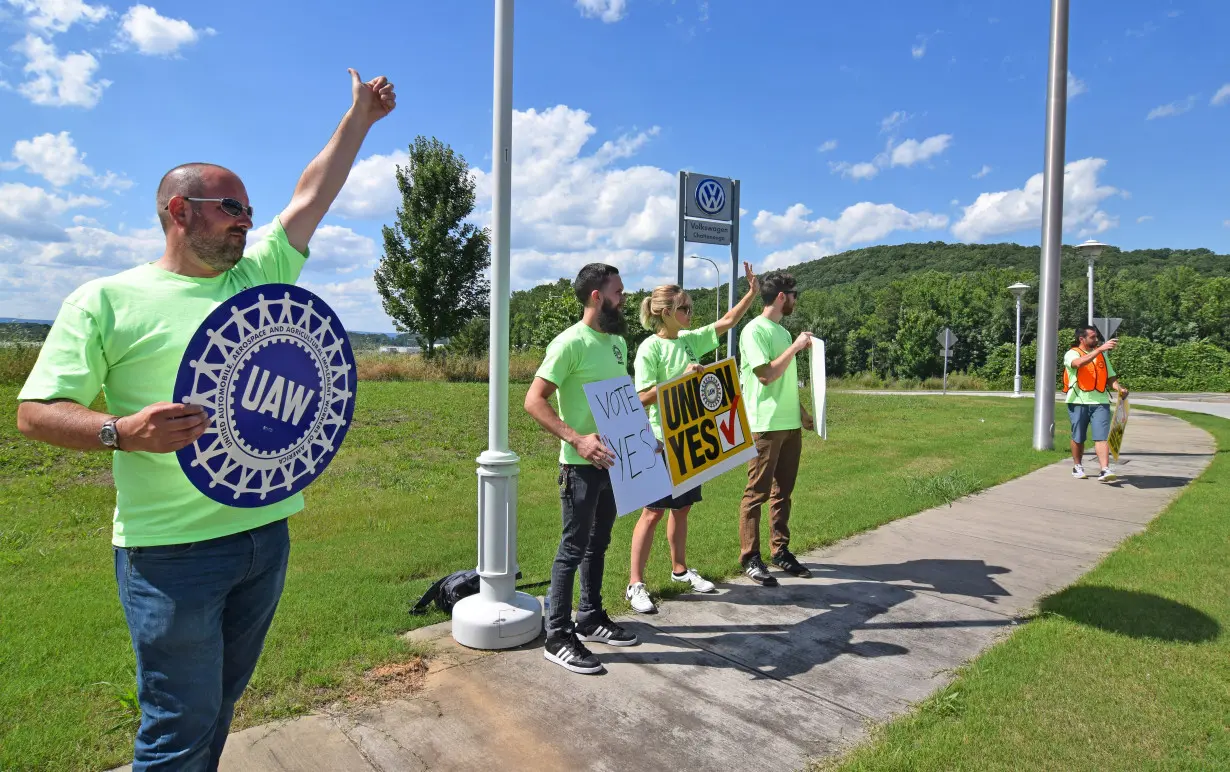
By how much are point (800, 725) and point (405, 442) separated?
9880 millimetres

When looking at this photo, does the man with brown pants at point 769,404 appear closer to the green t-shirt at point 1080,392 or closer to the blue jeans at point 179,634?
the blue jeans at point 179,634

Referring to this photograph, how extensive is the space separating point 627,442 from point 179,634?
2.44m

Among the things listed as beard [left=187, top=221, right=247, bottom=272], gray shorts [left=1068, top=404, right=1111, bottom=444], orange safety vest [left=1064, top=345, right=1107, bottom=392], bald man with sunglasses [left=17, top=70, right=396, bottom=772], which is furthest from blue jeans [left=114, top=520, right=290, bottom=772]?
gray shorts [left=1068, top=404, right=1111, bottom=444]

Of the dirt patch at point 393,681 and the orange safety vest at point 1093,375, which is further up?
the orange safety vest at point 1093,375

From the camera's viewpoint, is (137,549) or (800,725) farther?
(800,725)

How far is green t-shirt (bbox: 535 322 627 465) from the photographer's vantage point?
3.89 meters

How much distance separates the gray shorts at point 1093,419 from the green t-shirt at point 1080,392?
0.07 m

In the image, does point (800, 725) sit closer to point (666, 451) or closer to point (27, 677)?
point (666, 451)

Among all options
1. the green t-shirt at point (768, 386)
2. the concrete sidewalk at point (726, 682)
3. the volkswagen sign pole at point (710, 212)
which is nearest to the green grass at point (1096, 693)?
the concrete sidewalk at point (726, 682)

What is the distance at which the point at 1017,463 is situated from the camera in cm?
1121

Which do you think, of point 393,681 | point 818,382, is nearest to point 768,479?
point 818,382

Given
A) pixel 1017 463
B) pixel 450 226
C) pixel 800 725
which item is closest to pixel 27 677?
pixel 800 725

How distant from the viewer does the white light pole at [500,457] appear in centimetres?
421

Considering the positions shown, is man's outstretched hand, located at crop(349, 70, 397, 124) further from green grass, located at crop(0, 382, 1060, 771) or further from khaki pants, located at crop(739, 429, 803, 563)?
khaki pants, located at crop(739, 429, 803, 563)
